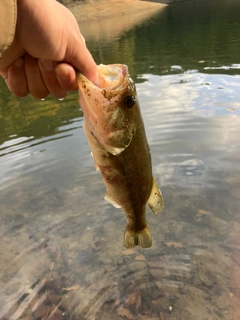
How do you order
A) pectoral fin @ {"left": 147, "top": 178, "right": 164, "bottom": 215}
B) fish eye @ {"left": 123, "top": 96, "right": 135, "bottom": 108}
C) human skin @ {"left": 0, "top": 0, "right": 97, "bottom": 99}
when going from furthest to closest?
pectoral fin @ {"left": 147, "top": 178, "right": 164, "bottom": 215}, fish eye @ {"left": 123, "top": 96, "right": 135, "bottom": 108}, human skin @ {"left": 0, "top": 0, "right": 97, "bottom": 99}

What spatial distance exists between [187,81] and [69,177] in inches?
258

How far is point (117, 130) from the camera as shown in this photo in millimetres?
2078

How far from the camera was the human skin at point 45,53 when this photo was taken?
67.8 inches

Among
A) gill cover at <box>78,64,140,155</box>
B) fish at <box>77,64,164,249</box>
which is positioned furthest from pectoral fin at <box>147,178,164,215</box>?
→ gill cover at <box>78,64,140,155</box>

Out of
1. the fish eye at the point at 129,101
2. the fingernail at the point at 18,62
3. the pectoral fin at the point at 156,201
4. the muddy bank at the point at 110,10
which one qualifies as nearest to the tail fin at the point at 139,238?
the pectoral fin at the point at 156,201

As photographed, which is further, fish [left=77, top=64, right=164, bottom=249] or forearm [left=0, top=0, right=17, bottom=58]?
fish [left=77, top=64, right=164, bottom=249]

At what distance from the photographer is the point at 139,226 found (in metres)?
2.82

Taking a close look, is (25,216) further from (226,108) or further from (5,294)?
(226,108)

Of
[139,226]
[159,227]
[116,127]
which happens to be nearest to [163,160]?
[159,227]

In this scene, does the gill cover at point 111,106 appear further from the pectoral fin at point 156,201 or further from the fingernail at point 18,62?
the pectoral fin at point 156,201

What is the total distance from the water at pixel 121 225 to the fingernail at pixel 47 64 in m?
2.85

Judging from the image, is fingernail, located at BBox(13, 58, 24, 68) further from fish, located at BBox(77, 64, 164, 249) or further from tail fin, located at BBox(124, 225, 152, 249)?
tail fin, located at BBox(124, 225, 152, 249)

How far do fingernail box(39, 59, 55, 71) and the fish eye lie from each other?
0.48 meters

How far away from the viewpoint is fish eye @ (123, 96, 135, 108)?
2031 mm
